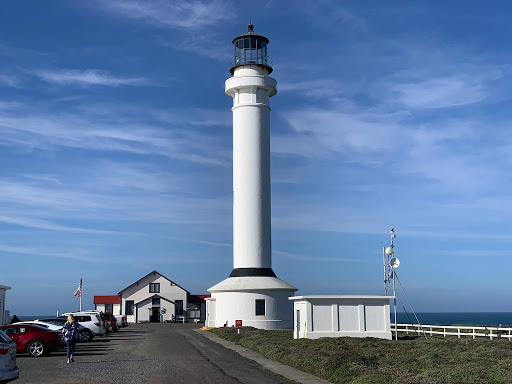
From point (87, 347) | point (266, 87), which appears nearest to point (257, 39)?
point (266, 87)

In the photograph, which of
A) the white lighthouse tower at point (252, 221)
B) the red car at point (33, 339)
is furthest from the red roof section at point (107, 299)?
the red car at point (33, 339)

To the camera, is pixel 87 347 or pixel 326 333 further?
pixel 326 333

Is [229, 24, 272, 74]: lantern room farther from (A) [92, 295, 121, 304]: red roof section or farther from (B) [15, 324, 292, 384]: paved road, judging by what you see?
(A) [92, 295, 121, 304]: red roof section

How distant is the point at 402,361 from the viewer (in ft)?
65.1

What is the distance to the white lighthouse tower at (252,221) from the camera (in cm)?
4097

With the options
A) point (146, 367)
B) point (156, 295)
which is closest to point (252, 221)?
point (146, 367)

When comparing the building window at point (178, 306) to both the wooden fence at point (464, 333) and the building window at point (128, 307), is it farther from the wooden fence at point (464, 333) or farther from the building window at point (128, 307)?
the wooden fence at point (464, 333)

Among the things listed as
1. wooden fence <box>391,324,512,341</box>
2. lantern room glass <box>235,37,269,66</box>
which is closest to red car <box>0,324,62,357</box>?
wooden fence <box>391,324,512,341</box>

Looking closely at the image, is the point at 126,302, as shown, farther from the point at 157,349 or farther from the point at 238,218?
the point at 157,349

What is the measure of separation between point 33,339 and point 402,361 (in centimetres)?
1363

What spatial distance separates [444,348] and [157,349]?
1192 cm

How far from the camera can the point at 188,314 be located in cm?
7100

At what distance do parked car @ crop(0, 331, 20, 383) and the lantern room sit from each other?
3469 centimetres

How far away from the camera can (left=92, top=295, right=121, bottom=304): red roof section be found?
7438cm
